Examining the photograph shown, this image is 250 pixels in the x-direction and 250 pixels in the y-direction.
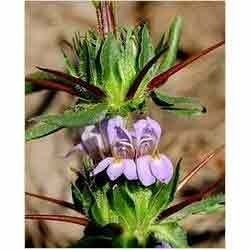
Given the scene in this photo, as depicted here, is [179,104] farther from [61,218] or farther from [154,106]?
[61,218]

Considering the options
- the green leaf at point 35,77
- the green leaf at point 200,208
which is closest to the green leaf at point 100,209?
the green leaf at point 200,208

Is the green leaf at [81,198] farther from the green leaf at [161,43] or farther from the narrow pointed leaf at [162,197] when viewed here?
the green leaf at [161,43]

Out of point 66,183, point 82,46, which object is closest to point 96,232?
point 66,183

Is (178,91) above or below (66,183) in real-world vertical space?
above

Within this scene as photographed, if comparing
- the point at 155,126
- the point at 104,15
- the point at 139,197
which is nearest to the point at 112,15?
the point at 104,15

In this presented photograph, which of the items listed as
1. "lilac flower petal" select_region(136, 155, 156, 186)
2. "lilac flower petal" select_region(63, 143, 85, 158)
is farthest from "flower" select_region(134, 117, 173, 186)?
"lilac flower petal" select_region(63, 143, 85, 158)

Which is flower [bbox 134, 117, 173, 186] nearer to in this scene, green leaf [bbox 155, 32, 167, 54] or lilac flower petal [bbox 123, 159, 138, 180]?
lilac flower petal [bbox 123, 159, 138, 180]
